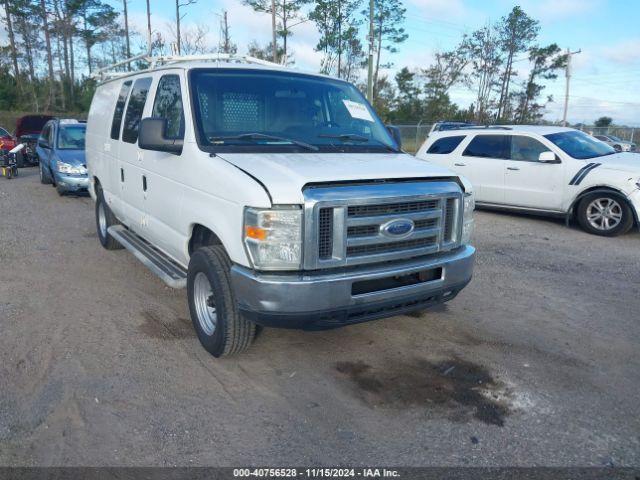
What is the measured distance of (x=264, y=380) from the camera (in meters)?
3.83

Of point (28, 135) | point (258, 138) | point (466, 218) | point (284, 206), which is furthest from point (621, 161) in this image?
point (28, 135)

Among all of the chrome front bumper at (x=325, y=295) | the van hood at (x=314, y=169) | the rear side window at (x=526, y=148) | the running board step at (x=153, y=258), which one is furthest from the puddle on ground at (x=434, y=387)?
the rear side window at (x=526, y=148)

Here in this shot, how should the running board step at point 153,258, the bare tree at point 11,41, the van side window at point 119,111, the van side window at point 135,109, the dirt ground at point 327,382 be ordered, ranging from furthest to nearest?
the bare tree at point 11,41, the van side window at point 119,111, the van side window at point 135,109, the running board step at point 153,258, the dirt ground at point 327,382

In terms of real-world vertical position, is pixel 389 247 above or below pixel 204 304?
above

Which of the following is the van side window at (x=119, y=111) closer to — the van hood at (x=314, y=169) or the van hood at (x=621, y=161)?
the van hood at (x=314, y=169)

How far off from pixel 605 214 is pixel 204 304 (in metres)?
7.26

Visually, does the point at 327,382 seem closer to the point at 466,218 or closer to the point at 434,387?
the point at 434,387

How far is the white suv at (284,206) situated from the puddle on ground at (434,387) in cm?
53

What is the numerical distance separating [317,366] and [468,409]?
1178mm

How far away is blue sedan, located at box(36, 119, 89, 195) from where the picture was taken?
1193 centimetres

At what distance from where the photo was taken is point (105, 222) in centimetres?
730

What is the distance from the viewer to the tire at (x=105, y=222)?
274 inches

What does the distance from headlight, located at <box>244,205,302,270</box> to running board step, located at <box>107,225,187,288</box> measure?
1.36m

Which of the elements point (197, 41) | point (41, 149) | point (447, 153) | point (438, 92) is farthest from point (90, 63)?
point (447, 153)
